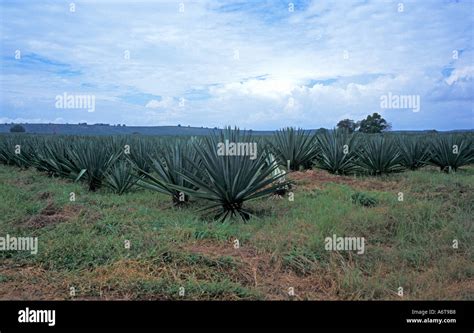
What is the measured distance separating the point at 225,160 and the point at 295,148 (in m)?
5.71

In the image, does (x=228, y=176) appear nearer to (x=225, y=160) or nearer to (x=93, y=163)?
(x=225, y=160)

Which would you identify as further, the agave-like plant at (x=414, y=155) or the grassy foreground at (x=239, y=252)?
the agave-like plant at (x=414, y=155)

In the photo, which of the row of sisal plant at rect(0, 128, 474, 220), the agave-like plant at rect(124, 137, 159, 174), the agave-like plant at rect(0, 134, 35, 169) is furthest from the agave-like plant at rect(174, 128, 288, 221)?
the agave-like plant at rect(0, 134, 35, 169)

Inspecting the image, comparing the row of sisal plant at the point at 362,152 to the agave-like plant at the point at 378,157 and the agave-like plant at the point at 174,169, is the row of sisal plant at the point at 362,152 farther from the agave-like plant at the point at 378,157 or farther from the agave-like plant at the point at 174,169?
the agave-like plant at the point at 174,169

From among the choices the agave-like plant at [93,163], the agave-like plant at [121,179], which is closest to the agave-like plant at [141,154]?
the agave-like plant at [93,163]

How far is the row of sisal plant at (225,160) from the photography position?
5.88 m

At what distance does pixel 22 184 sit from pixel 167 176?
4.41 metres

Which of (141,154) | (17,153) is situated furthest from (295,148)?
(17,153)

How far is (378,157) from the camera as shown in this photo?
34.0 feet

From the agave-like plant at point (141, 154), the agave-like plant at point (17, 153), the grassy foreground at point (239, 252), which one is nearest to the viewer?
the grassy foreground at point (239, 252)

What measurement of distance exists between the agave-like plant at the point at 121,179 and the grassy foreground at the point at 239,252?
37.4 inches

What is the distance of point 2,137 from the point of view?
1598cm
